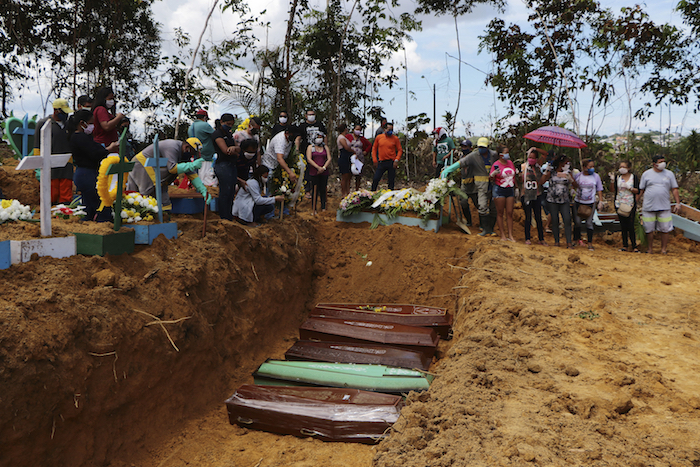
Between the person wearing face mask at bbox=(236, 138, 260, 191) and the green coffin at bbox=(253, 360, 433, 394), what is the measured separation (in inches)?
116

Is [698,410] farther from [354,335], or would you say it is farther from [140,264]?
[140,264]

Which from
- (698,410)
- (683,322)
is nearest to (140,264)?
(698,410)

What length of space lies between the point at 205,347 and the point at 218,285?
2.56ft

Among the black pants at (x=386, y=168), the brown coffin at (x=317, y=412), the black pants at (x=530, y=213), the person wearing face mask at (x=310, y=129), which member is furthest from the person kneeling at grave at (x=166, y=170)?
the black pants at (x=530, y=213)

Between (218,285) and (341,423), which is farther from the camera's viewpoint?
(218,285)

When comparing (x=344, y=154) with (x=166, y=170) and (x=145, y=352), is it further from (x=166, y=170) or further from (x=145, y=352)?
(x=145, y=352)

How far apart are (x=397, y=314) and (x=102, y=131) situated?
14.0 ft

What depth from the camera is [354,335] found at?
5.82m

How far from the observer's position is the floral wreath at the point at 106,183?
4.57 metres

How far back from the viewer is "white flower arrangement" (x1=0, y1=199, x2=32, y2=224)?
4.32 metres

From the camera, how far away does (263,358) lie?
230 inches

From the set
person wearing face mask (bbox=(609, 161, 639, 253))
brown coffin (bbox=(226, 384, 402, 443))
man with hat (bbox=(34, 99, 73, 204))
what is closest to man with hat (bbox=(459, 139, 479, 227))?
person wearing face mask (bbox=(609, 161, 639, 253))

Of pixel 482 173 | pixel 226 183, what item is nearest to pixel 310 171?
pixel 226 183

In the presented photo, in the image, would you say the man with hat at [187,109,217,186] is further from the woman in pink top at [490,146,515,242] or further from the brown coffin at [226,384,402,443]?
the woman in pink top at [490,146,515,242]
